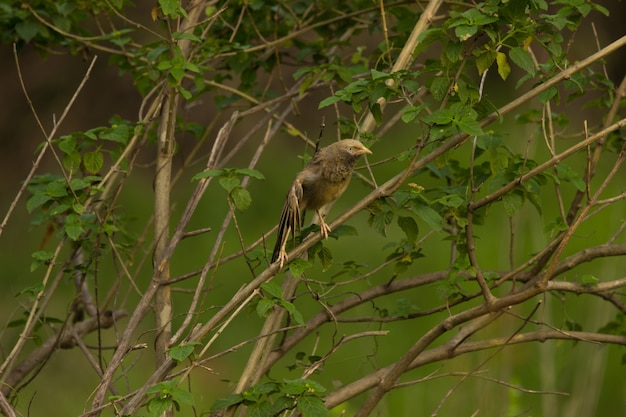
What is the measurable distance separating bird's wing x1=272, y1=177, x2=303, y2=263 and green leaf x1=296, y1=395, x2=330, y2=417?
49 centimetres

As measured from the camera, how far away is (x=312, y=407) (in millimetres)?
2516

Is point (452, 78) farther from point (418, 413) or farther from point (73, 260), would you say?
point (418, 413)

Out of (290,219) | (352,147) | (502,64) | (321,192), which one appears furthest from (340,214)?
(502,64)

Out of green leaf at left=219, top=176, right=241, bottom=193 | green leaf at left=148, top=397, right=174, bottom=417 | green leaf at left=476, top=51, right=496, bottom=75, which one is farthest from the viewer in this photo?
green leaf at left=219, top=176, right=241, bottom=193

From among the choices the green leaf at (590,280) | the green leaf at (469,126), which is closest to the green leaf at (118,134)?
the green leaf at (469,126)

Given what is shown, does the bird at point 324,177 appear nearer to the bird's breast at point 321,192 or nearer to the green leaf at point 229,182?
the bird's breast at point 321,192

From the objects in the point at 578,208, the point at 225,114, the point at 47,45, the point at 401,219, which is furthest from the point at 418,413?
the point at 225,114

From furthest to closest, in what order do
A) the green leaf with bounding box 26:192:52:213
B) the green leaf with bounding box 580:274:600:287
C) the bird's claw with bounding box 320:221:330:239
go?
the green leaf with bounding box 26:192:52:213 < the green leaf with bounding box 580:274:600:287 < the bird's claw with bounding box 320:221:330:239

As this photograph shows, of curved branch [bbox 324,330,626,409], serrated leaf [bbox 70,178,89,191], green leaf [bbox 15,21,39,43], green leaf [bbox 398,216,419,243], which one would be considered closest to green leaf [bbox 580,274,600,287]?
curved branch [bbox 324,330,626,409]

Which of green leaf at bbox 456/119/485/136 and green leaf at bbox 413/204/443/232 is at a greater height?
green leaf at bbox 456/119/485/136

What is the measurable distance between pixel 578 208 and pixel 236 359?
9.01 ft

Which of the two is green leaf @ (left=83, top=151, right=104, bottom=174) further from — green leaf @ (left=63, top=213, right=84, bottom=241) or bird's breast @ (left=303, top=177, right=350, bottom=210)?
bird's breast @ (left=303, top=177, right=350, bottom=210)

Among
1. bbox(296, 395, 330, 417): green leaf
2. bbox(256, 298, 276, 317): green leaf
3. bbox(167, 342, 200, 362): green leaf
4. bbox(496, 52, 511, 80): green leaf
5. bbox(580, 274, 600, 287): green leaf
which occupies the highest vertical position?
bbox(496, 52, 511, 80): green leaf

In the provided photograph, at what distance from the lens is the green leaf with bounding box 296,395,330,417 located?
8.23ft
